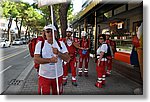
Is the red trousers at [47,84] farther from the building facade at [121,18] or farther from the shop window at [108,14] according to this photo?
the shop window at [108,14]

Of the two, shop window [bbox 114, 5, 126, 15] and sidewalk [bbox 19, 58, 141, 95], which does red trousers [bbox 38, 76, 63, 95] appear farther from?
shop window [bbox 114, 5, 126, 15]

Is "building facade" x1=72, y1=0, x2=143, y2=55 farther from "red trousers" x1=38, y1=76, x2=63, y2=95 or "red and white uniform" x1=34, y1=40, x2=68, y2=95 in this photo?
"red trousers" x1=38, y1=76, x2=63, y2=95

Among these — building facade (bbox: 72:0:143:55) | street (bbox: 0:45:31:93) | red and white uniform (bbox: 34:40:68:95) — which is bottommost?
street (bbox: 0:45:31:93)

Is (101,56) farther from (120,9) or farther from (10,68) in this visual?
(10,68)

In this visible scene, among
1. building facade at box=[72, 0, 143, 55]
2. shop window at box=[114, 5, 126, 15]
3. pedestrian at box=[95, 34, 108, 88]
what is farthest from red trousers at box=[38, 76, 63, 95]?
shop window at box=[114, 5, 126, 15]

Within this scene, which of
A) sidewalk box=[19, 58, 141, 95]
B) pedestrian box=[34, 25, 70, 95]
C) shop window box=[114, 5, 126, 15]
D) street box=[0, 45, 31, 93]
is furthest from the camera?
shop window box=[114, 5, 126, 15]

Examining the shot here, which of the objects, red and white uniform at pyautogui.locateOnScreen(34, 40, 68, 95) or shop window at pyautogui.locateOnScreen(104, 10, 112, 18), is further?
shop window at pyautogui.locateOnScreen(104, 10, 112, 18)

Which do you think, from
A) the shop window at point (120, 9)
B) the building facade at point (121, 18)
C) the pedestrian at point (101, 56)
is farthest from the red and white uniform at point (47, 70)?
the shop window at point (120, 9)

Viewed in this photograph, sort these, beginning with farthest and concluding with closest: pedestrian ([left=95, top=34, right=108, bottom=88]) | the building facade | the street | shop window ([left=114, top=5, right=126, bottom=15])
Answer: shop window ([left=114, top=5, right=126, bottom=15]), the building facade, the street, pedestrian ([left=95, top=34, right=108, bottom=88])

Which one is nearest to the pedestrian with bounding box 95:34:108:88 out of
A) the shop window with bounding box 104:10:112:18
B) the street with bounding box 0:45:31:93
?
the street with bounding box 0:45:31:93

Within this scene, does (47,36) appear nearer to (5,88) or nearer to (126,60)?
(5,88)

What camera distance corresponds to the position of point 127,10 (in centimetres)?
988

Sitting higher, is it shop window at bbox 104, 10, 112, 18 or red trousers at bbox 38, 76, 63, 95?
shop window at bbox 104, 10, 112, 18

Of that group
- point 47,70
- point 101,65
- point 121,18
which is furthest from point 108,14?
point 47,70
